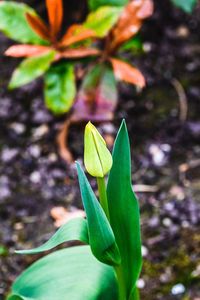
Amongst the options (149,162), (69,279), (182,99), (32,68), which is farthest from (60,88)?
(69,279)

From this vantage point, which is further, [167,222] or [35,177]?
[35,177]

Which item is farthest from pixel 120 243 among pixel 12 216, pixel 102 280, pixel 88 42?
pixel 88 42

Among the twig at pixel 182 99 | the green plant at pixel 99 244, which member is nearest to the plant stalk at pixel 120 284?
the green plant at pixel 99 244

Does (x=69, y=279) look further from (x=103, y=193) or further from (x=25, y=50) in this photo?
(x=25, y=50)

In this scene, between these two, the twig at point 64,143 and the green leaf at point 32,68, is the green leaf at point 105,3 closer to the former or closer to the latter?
the green leaf at point 32,68

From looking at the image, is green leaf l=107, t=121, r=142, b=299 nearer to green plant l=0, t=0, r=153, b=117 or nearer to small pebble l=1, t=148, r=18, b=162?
green plant l=0, t=0, r=153, b=117

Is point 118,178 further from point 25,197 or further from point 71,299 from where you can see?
point 25,197

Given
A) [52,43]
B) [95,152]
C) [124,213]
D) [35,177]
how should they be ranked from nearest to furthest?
[95,152] → [124,213] → [52,43] → [35,177]
